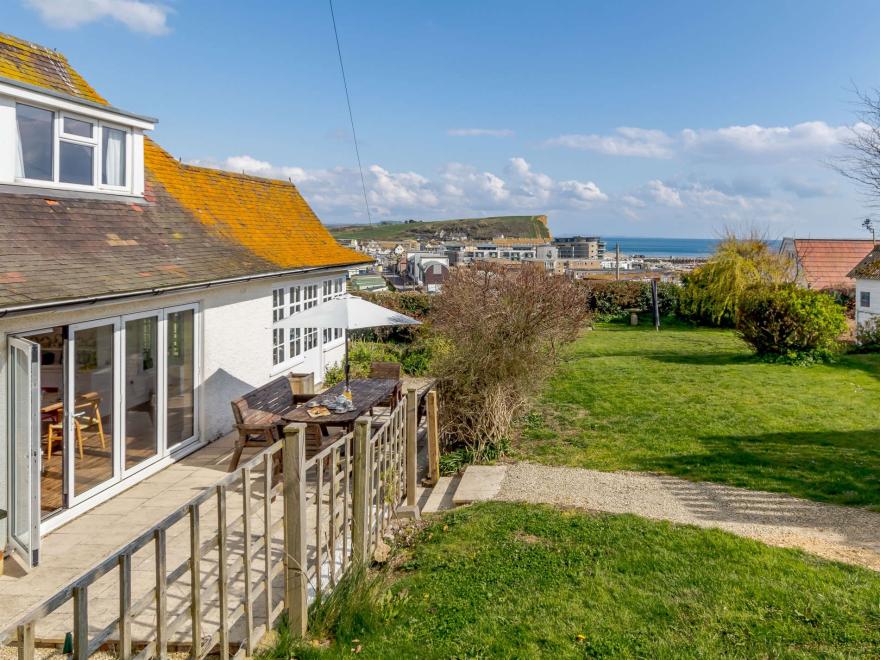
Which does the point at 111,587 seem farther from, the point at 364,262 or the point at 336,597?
the point at 364,262

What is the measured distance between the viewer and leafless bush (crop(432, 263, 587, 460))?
9891 millimetres

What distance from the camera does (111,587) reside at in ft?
17.0

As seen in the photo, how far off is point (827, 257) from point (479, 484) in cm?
4004

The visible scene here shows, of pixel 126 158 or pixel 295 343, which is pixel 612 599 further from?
pixel 295 343

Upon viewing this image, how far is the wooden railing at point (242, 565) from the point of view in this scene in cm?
288

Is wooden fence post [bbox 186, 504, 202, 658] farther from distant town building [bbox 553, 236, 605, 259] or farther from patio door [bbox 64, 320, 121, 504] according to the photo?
distant town building [bbox 553, 236, 605, 259]

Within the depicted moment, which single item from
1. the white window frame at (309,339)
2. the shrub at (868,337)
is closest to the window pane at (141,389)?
the white window frame at (309,339)

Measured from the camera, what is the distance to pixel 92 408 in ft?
24.9

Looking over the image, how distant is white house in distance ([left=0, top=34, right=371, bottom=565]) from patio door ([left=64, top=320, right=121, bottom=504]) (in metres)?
0.02

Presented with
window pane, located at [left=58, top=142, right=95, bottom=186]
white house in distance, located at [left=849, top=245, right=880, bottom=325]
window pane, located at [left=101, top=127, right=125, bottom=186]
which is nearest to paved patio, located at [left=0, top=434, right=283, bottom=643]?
window pane, located at [left=58, top=142, right=95, bottom=186]

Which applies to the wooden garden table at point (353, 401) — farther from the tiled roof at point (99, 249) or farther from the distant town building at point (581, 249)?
the distant town building at point (581, 249)

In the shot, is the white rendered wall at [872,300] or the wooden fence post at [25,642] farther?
the white rendered wall at [872,300]

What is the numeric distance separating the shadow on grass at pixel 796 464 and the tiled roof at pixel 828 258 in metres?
32.5

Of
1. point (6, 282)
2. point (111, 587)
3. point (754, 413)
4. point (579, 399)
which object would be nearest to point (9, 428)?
point (6, 282)
